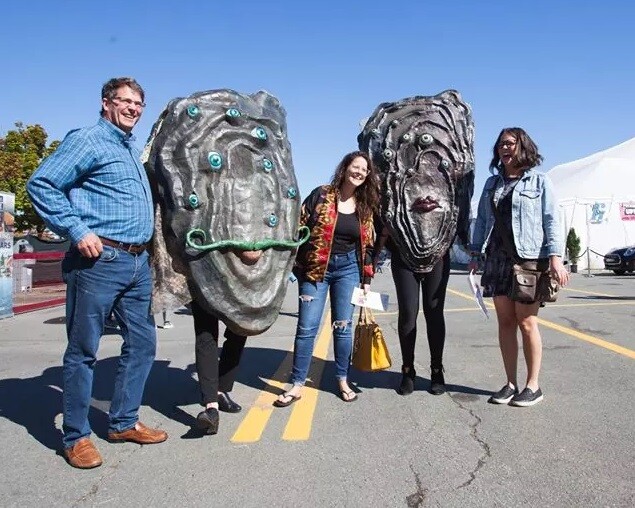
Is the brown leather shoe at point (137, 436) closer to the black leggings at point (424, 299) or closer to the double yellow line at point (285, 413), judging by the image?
the double yellow line at point (285, 413)

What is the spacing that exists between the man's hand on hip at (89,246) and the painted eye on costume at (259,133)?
42.9 inches

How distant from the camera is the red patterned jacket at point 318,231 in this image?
4141mm

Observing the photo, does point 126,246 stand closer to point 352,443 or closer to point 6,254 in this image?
point 352,443

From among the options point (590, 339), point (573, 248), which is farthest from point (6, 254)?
point (573, 248)

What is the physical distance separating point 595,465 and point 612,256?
2024 cm

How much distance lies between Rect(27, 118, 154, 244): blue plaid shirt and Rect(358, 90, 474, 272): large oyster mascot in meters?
1.81

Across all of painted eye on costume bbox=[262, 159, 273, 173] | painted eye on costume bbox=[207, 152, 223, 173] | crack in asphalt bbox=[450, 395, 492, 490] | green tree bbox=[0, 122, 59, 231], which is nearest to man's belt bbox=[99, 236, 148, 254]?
painted eye on costume bbox=[207, 152, 223, 173]

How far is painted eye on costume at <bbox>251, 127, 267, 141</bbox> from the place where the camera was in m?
3.50

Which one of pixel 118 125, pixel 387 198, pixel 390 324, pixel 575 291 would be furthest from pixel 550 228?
pixel 575 291

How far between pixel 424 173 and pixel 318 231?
0.92 metres

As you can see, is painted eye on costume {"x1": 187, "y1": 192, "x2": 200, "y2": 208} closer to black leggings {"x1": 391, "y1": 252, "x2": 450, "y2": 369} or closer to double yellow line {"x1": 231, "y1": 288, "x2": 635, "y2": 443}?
double yellow line {"x1": 231, "y1": 288, "x2": 635, "y2": 443}

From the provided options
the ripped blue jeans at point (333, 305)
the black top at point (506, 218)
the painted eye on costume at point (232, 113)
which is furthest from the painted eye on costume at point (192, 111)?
the black top at point (506, 218)

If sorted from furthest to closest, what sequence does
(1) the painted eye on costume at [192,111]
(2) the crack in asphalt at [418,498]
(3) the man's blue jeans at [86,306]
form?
(1) the painted eye on costume at [192,111] → (3) the man's blue jeans at [86,306] → (2) the crack in asphalt at [418,498]

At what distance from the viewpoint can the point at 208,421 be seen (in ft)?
11.6
